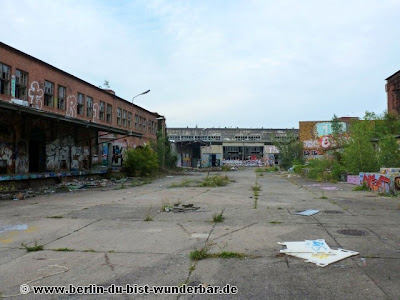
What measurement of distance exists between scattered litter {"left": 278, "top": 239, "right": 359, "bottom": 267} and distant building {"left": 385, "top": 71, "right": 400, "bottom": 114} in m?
45.4

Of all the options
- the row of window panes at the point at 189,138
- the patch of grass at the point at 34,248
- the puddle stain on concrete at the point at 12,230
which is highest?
the row of window panes at the point at 189,138

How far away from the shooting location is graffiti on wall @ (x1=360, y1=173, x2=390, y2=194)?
15.0m

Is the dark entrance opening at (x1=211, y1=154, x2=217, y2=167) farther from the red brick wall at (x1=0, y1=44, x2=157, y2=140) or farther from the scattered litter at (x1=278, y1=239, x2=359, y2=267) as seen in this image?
the scattered litter at (x1=278, y1=239, x2=359, y2=267)

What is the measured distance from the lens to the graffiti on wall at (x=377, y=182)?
15023mm

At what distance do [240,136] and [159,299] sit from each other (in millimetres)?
73772

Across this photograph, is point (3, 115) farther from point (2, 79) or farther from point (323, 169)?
point (323, 169)

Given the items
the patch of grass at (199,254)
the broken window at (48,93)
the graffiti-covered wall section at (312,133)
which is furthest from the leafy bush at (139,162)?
the graffiti-covered wall section at (312,133)

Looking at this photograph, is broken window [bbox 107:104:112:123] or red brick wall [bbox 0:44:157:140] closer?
red brick wall [bbox 0:44:157:140]

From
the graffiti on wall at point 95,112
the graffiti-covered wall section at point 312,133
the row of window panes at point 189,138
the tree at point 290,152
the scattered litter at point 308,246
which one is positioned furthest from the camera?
the row of window panes at point 189,138

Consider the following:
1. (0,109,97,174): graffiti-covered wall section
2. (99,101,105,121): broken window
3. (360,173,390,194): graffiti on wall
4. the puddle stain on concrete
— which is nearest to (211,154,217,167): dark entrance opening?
(99,101,105,121): broken window

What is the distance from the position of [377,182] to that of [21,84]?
2021 cm

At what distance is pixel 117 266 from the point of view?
496 centimetres

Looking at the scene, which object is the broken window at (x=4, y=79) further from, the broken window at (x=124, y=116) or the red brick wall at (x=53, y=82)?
the broken window at (x=124, y=116)

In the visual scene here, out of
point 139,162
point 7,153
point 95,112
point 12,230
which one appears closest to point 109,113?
point 95,112
